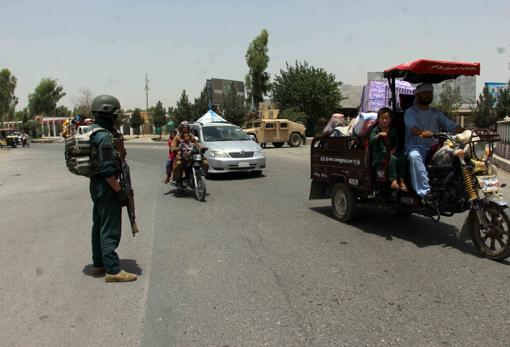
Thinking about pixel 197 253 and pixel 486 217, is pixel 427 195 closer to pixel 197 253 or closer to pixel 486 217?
pixel 486 217

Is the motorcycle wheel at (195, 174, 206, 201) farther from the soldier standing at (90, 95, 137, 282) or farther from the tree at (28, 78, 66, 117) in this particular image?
the tree at (28, 78, 66, 117)

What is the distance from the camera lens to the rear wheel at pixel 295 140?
2893cm

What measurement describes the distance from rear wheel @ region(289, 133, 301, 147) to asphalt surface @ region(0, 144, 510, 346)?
21.1m

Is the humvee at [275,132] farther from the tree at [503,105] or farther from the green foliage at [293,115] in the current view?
the tree at [503,105]

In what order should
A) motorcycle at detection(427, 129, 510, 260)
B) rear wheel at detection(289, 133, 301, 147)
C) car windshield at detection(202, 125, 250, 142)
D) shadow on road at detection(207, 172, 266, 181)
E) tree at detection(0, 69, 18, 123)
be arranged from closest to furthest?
1. motorcycle at detection(427, 129, 510, 260)
2. shadow on road at detection(207, 172, 266, 181)
3. car windshield at detection(202, 125, 250, 142)
4. rear wheel at detection(289, 133, 301, 147)
5. tree at detection(0, 69, 18, 123)

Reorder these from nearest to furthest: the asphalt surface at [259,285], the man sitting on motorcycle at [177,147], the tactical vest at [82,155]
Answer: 1. the asphalt surface at [259,285]
2. the tactical vest at [82,155]
3. the man sitting on motorcycle at [177,147]

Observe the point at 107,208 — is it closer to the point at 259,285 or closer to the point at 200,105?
the point at 259,285

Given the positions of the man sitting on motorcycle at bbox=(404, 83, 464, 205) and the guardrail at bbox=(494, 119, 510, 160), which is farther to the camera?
the guardrail at bbox=(494, 119, 510, 160)

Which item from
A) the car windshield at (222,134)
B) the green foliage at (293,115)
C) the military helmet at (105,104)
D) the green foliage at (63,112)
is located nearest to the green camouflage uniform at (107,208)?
the military helmet at (105,104)

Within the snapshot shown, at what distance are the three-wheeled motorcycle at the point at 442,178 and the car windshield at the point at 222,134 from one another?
7.01 meters

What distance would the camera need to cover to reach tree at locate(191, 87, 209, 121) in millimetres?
50234

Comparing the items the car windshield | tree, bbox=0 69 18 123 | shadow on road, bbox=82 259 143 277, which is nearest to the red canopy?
shadow on road, bbox=82 259 143 277

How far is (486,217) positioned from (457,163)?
26.7 inches

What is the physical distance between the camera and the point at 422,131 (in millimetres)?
5750
